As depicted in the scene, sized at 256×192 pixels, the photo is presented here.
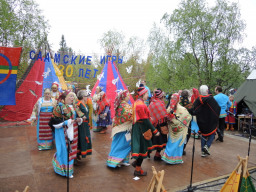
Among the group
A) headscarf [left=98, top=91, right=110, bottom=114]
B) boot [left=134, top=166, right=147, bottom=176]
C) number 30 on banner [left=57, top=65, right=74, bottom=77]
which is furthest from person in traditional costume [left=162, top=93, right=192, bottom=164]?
number 30 on banner [left=57, top=65, right=74, bottom=77]

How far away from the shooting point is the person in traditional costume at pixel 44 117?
4.86 meters

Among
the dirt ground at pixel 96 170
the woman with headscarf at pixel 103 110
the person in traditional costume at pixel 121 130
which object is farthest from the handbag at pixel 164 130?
the woman with headscarf at pixel 103 110

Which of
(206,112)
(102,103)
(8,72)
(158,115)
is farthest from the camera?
(102,103)

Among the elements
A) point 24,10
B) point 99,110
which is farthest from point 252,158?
point 24,10

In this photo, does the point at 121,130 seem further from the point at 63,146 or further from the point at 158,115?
the point at 63,146

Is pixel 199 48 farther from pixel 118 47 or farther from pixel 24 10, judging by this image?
pixel 118 47

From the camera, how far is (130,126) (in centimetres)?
387

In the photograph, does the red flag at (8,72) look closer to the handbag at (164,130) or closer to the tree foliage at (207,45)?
the handbag at (164,130)

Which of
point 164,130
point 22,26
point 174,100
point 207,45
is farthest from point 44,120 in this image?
point 207,45

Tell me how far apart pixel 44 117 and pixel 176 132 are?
315 cm

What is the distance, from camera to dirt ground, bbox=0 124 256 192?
3.31m

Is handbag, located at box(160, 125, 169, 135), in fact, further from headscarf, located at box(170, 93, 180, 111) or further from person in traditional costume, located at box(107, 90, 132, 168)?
person in traditional costume, located at box(107, 90, 132, 168)

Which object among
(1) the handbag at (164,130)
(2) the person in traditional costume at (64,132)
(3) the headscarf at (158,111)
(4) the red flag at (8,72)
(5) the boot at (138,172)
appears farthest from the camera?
(1) the handbag at (164,130)

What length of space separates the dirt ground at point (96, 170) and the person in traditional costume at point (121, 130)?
255 mm
